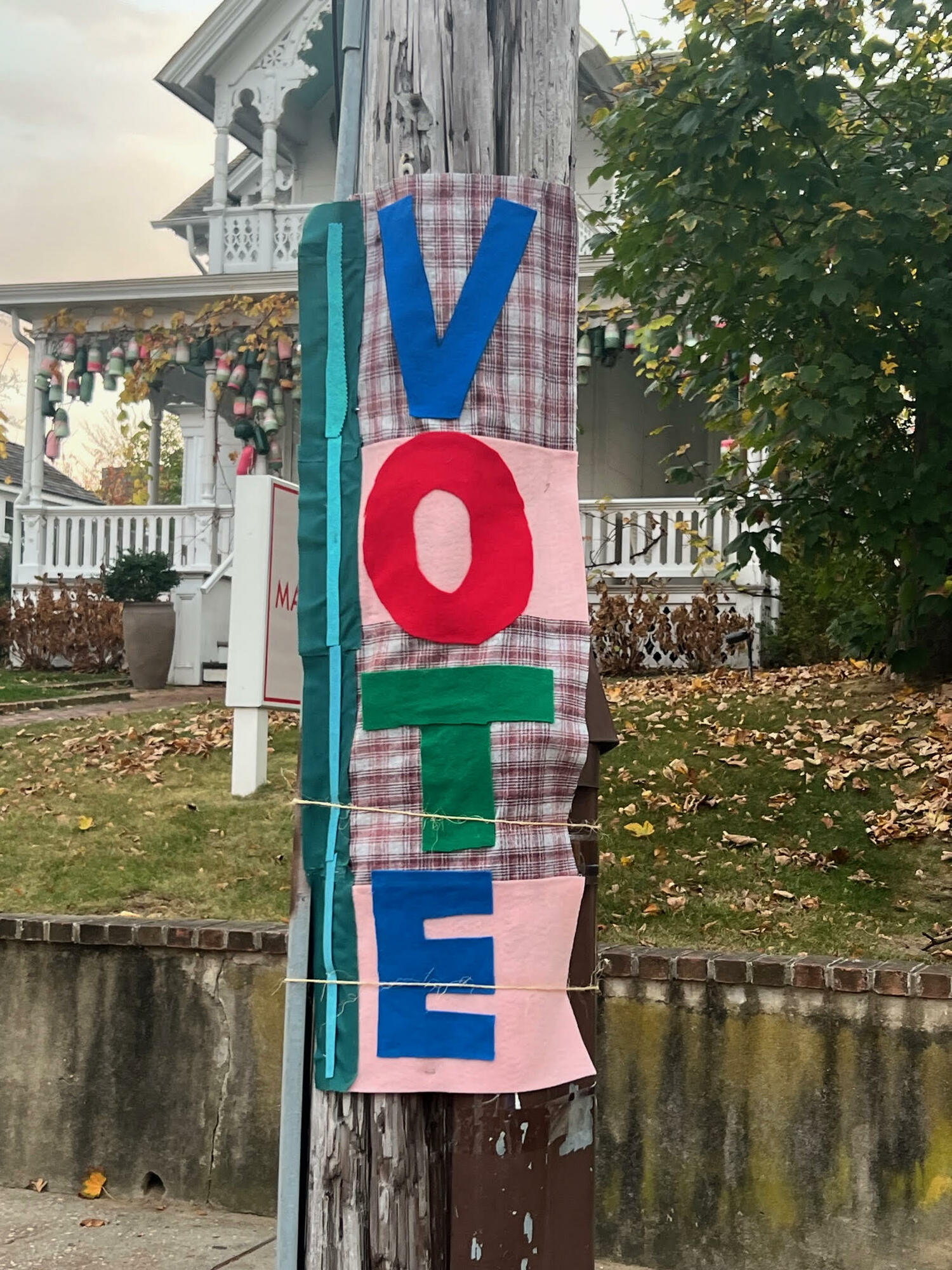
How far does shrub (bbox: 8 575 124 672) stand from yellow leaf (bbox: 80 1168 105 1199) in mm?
9978

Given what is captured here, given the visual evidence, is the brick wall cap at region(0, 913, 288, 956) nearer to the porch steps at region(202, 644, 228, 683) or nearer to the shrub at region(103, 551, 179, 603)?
the porch steps at region(202, 644, 228, 683)

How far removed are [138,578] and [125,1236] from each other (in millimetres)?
10054

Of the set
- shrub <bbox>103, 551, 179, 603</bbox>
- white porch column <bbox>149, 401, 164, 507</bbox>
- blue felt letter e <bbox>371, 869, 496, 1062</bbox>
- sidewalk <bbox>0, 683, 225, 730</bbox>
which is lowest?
blue felt letter e <bbox>371, 869, 496, 1062</bbox>

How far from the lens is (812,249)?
17.6 feet

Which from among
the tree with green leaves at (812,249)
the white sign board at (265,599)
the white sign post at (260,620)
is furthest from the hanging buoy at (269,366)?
the white sign board at (265,599)

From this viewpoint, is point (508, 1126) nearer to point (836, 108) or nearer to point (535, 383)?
point (535, 383)

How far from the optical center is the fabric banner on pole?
218cm

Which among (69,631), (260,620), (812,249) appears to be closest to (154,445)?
(69,631)

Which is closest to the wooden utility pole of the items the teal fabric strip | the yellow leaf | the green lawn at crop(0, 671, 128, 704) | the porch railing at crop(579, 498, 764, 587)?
the teal fabric strip

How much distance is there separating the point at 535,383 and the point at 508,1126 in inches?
47.7

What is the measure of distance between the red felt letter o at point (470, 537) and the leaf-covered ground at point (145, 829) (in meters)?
3.51

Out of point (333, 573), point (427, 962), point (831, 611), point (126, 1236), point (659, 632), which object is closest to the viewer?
point (427, 962)

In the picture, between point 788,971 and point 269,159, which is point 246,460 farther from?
point 788,971

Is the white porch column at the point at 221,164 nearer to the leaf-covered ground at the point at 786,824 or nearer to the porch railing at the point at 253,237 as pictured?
the porch railing at the point at 253,237
